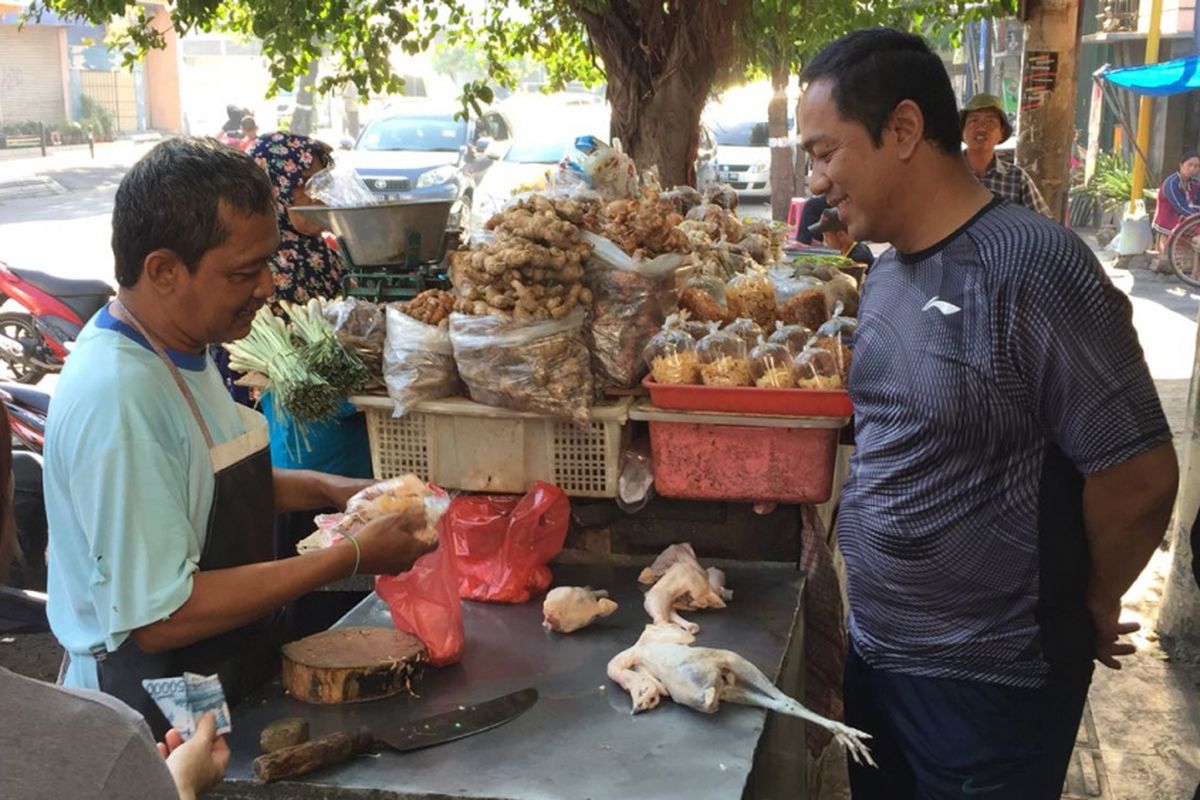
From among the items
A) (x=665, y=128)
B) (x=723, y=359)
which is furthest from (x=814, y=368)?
(x=665, y=128)

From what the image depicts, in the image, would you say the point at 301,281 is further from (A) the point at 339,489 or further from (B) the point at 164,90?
(B) the point at 164,90

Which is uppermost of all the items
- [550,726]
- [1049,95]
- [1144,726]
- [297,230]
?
[1049,95]

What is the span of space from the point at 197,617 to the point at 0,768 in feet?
2.90

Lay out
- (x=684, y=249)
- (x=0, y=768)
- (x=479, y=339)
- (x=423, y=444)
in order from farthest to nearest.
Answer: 1. (x=684, y=249)
2. (x=423, y=444)
3. (x=479, y=339)
4. (x=0, y=768)

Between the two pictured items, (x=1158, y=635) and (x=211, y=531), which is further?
(x=1158, y=635)

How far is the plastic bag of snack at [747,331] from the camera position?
3.12 m

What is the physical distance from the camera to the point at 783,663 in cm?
251

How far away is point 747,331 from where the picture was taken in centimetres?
315

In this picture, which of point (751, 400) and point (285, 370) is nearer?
point (751, 400)

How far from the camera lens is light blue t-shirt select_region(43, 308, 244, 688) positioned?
1.86 meters

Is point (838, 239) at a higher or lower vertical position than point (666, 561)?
higher

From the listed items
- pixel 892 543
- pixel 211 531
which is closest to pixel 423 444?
pixel 211 531

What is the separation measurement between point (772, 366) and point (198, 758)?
1.77m

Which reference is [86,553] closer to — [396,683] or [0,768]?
[396,683]
